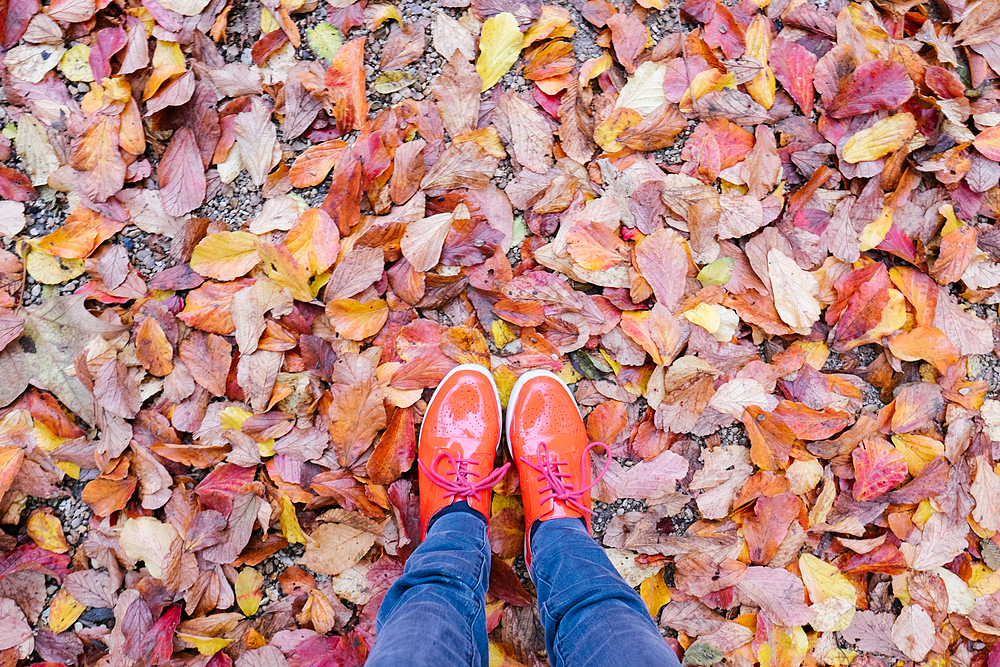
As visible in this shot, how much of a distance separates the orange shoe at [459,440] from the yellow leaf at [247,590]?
393 mm

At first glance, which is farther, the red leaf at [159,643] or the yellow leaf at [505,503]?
the yellow leaf at [505,503]

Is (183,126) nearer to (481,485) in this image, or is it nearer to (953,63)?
(481,485)

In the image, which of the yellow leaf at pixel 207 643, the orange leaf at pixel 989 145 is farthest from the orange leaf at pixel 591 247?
the yellow leaf at pixel 207 643

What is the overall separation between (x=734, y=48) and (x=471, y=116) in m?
0.69

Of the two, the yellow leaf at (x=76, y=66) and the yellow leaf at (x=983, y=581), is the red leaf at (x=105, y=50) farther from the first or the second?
the yellow leaf at (x=983, y=581)

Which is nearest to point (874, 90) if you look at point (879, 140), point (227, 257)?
point (879, 140)

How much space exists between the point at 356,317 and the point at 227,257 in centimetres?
33

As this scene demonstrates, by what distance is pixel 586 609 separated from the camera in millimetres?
971

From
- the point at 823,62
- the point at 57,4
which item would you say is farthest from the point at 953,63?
the point at 57,4

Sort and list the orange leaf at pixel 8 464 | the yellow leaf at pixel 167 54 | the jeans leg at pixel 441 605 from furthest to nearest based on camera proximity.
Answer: the yellow leaf at pixel 167 54 < the orange leaf at pixel 8 464 < the jeans leg at pixel 441 605

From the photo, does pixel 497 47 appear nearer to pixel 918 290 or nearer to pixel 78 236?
pixel 78 236

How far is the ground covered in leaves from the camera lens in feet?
3.93

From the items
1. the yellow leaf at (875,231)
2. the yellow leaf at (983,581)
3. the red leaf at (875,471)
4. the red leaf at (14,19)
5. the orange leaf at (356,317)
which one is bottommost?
the yellow leaf at (983,581)

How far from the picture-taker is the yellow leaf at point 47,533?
119 centimetres
